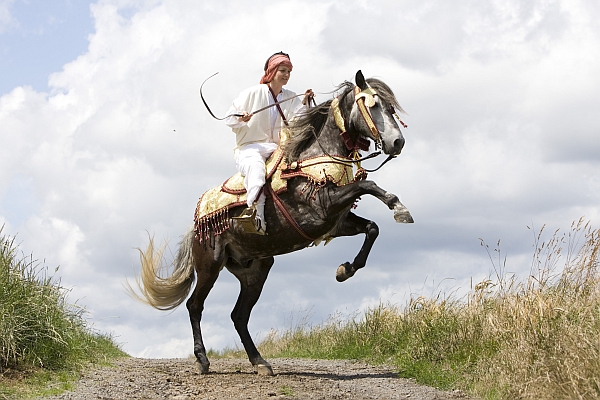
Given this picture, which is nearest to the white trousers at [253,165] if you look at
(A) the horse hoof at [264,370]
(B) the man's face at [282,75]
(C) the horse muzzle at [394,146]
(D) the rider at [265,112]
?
(D) the rider at [265,112]

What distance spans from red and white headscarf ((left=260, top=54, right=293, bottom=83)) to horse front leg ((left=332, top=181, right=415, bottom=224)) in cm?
165

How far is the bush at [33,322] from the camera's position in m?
7.74

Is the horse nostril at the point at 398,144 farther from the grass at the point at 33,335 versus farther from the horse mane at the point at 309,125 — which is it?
the grass at the point at 33,335

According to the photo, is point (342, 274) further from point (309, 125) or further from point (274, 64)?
point (274, 64)

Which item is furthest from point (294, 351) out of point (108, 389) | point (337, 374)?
point (108, 389)

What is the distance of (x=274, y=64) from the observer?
28.0 ft

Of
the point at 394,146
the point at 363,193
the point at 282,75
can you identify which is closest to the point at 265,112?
the point at 282,75

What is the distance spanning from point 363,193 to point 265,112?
1609 mm

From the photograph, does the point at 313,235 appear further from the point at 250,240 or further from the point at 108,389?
the point at 108,389

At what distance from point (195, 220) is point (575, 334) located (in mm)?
4475

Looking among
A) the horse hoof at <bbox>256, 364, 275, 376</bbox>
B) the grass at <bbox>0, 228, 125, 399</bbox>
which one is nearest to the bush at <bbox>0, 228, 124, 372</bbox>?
the grass at <bbox>0, 228, 125, 399</bbox>

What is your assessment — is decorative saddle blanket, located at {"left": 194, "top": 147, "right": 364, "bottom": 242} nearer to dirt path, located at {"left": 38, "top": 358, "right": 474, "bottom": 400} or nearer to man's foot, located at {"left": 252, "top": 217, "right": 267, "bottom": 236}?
man's foot, located at {"left": 252, "top": 217, "right": 267, "bottom": 236}

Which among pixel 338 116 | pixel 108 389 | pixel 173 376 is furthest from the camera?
pixel 173 376

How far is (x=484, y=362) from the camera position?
24.5ft
